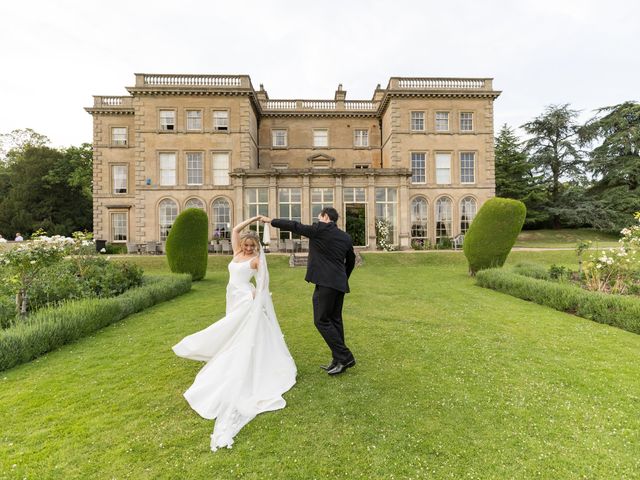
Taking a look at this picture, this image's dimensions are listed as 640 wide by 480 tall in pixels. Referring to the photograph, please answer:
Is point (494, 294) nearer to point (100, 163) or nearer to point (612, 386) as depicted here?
point (612, 386)

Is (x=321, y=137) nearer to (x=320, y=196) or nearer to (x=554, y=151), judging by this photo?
(x=320, y=196)

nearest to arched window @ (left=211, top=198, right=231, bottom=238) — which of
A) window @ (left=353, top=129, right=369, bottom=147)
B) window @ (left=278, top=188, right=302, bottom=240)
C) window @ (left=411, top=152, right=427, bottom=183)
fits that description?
window @ (left=278, top=188, right=302, bottom=240)

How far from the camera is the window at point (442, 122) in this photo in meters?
24.4

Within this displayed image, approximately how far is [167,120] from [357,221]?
594 inches

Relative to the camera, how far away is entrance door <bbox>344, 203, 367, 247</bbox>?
2183cm

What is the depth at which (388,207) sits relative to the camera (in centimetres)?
2195

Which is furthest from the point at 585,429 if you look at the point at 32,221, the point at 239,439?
the point at 32,221

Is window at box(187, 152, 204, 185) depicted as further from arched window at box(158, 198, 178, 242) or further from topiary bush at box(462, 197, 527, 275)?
topiary bush at box(462, 197, 527, 275)

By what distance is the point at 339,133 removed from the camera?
26.7 meters

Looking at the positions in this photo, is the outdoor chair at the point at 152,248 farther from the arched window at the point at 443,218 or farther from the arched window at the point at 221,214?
the arched window at the point at 443,218

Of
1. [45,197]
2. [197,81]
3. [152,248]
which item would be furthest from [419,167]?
[45,197]

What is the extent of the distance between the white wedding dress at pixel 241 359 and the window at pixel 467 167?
2377cm

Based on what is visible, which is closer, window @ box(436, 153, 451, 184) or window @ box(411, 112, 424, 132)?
window @ box(411, 112, 424, 132)

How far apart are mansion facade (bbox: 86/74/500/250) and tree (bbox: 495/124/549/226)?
11157mm
